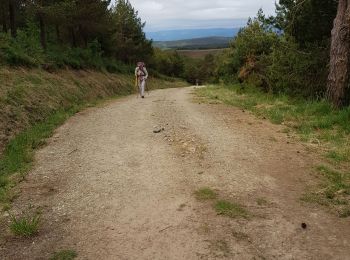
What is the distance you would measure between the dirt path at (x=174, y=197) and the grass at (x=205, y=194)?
0.36ft

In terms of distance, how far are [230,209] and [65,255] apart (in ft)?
7.55

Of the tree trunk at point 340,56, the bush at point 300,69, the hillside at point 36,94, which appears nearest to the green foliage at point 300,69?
the bush at point 300,69

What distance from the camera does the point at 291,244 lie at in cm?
503

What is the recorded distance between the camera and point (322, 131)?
10.3 meters

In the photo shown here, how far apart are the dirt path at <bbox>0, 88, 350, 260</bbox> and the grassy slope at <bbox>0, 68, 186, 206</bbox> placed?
16.4 inches

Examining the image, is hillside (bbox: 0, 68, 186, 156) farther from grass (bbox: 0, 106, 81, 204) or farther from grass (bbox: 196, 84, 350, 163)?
grass (bbox: 196, 84, 350, 163)

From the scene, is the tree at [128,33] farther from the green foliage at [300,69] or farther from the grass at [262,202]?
the grass at [262,202]

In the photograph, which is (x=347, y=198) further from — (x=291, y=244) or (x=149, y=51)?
(x=149, y=51)

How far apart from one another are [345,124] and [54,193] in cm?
704

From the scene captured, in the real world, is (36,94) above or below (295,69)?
below

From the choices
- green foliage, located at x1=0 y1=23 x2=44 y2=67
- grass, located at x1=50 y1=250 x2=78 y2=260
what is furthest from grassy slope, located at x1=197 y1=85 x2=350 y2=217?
green foliage, located at x1=0 y1=23 x2=44 y2=67

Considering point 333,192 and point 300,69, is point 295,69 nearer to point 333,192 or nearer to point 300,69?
point 300,69

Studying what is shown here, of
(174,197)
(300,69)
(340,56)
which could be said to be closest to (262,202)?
(174,197)

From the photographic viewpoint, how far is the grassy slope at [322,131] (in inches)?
254
